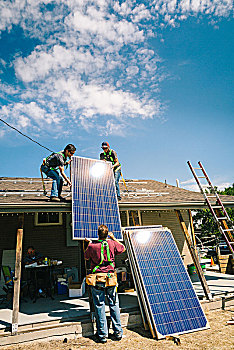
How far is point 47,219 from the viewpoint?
9.74 metres

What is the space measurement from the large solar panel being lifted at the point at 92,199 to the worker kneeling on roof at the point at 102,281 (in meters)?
0.56

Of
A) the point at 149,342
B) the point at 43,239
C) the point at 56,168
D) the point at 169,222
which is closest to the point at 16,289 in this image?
the point at 149,342

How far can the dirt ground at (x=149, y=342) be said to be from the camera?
14.5ft

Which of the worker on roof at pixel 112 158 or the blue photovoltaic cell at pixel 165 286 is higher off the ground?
the worker on roof at pixel 112 158

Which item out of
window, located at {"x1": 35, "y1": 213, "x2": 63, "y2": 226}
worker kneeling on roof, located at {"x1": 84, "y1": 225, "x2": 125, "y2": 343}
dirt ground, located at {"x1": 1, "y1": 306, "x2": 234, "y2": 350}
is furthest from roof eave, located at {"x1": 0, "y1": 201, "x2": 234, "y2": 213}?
window, located at {"x1": 35, "y1": 213, "x2": 63, "y2": 226}

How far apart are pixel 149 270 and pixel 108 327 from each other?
1515 mm

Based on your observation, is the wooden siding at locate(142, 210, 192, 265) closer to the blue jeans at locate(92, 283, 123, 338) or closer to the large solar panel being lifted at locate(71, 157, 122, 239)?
the large solar panel being lifted at locate(71, 157, 122, 239)

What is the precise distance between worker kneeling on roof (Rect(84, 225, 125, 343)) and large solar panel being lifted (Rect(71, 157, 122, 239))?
0.56m

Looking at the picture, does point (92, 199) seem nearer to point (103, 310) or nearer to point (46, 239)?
point (103, 310)

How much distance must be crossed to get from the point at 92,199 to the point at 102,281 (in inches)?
82.9

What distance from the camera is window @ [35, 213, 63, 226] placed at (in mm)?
9531

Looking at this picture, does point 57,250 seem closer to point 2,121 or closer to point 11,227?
point 11,227

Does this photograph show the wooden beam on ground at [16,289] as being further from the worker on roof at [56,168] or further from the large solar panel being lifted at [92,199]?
the large solar panel being lifted at [92,199]

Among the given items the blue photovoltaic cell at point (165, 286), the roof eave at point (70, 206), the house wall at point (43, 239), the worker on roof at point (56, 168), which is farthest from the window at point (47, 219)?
the blue photovoltaic cell at point (165, 286)
